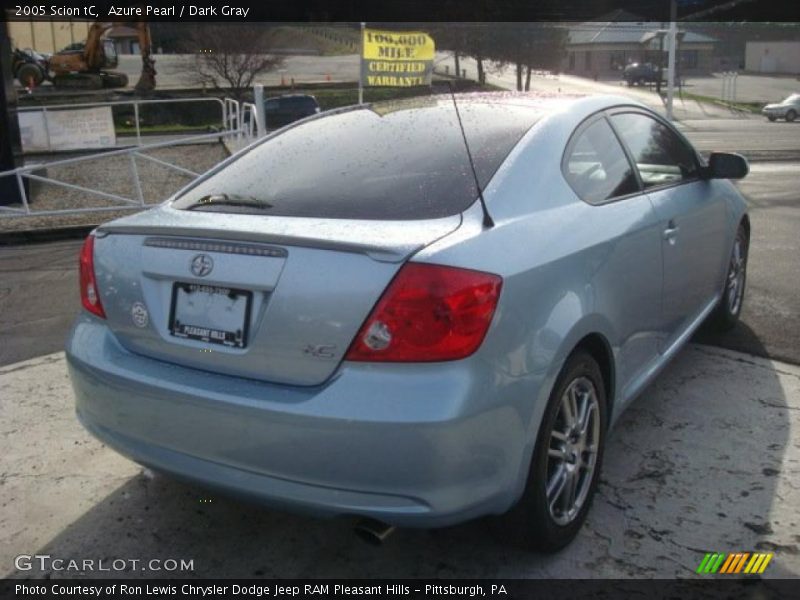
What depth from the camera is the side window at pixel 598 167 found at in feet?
10.4

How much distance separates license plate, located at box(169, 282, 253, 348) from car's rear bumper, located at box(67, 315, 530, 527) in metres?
0.12

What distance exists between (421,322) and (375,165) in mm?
948

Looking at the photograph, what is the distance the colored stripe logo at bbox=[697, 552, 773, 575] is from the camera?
2734 millimetres

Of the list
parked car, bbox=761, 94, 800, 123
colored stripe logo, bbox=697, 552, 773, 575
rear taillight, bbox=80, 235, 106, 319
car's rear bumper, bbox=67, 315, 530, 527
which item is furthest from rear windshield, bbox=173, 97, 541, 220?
parked car, bbox=761, 94, 800, 123

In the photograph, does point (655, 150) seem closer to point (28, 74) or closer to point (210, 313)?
point (210, 313)

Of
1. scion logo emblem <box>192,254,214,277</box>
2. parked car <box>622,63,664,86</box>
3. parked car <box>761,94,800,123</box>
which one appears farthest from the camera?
parked car <box>761,94,800,123</box>

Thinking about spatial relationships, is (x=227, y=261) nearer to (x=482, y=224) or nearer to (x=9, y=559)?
(x=482, y=224)

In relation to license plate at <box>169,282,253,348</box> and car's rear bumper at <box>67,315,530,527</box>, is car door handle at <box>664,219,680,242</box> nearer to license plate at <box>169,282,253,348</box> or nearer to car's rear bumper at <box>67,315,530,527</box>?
car's rear bumper at <box>67,315,530,527</box>

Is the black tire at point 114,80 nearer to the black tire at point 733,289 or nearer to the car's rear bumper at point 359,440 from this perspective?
the black tire at point 733,289

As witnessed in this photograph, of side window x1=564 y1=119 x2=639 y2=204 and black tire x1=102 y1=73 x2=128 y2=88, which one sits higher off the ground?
black tire x1=102 y1=73 x2=128 y2=88

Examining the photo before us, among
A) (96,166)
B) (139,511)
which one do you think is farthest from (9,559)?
(96,166)

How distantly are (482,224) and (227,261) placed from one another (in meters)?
0.81

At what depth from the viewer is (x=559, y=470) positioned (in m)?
2.82

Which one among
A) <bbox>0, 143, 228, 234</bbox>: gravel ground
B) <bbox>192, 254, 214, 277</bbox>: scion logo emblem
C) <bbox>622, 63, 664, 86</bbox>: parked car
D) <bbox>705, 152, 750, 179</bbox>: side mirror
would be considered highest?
<bbox>622, 63, 664, 86</bbox>: parked car
